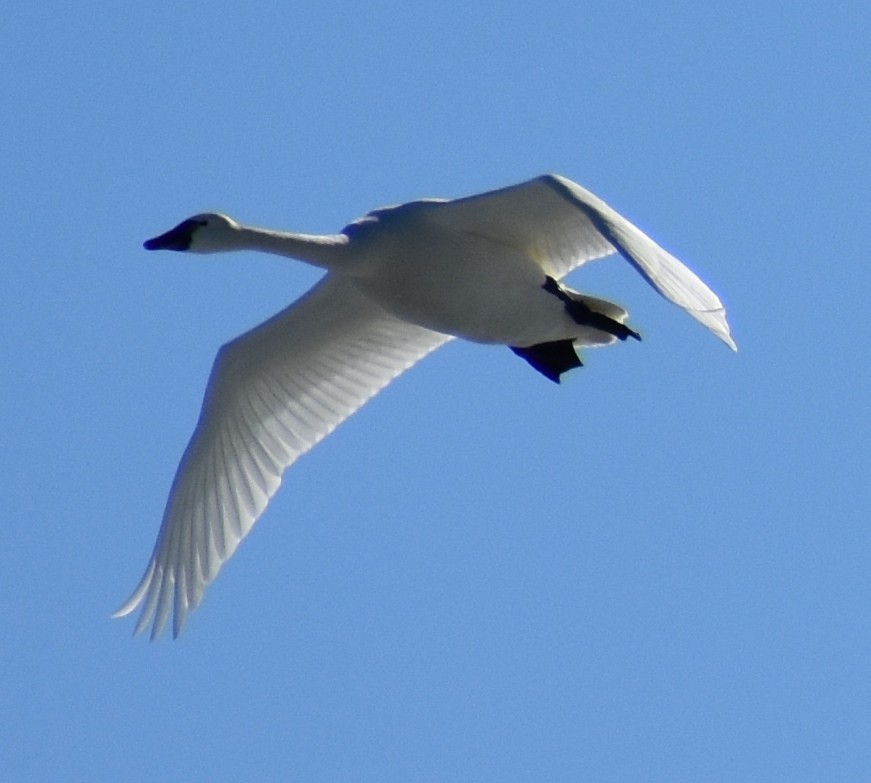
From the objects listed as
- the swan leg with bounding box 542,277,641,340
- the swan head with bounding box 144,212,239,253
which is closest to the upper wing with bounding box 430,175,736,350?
the swan leg with bounding box 542,277,641,340

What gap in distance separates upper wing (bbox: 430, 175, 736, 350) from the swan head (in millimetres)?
1376

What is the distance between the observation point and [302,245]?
13234 millimetres

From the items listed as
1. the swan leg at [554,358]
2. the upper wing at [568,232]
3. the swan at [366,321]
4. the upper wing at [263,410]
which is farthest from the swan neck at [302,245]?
the swan leg at [554,358]

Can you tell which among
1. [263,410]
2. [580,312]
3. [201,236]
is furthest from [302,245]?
[263,410]

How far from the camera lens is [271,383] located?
15375 millimetres

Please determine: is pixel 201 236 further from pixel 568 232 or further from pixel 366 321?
pixel 568 232

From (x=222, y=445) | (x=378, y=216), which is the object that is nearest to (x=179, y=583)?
(x=222, y=445)

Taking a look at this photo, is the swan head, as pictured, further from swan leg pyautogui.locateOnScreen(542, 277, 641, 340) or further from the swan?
swan leg pyautogui.locateOnScreen(542, 277, 641, 340)

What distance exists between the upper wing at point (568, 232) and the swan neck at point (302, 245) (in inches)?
25.4

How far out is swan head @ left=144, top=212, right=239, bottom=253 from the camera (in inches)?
538

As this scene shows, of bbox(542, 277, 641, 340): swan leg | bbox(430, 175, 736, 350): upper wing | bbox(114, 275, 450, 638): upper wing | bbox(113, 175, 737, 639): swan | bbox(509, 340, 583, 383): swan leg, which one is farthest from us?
bbox(114, 275, 450, 638): upper wing

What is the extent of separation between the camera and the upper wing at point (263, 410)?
586 inches

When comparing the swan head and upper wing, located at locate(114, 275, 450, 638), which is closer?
the swan head

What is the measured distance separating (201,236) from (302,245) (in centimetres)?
87
